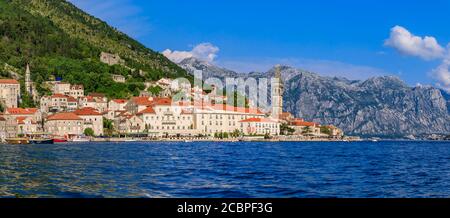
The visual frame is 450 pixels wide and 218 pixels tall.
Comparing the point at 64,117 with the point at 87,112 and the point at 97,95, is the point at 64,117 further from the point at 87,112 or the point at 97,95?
the point at 97,95

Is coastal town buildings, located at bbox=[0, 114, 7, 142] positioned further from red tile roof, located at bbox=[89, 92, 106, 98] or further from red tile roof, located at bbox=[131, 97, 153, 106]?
red tile roof, located at bbox=[131, 97, 153, 106]

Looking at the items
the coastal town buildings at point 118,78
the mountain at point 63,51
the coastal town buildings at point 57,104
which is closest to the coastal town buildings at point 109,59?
the mountain at point 63,51

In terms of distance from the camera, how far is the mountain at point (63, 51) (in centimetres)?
13950

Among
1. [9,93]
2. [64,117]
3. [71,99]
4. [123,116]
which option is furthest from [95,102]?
[9,93]

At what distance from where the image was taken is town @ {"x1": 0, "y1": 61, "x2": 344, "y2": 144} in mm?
109250

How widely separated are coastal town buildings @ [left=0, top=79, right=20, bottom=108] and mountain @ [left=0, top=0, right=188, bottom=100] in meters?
10.5

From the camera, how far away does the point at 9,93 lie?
116812 millimetres

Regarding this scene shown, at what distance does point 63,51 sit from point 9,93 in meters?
39.2

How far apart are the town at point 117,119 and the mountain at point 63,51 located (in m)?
6.22

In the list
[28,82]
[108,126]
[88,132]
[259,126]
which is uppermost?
[28,82]

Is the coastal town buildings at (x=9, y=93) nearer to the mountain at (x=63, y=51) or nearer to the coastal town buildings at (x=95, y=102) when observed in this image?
the mountain at (x=63, y=51)

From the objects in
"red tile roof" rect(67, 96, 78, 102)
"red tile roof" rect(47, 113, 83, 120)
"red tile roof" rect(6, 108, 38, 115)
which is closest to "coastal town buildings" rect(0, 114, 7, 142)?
"red tile roof" rect(6, 108, 38, 115)

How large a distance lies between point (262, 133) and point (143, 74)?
4335cm
